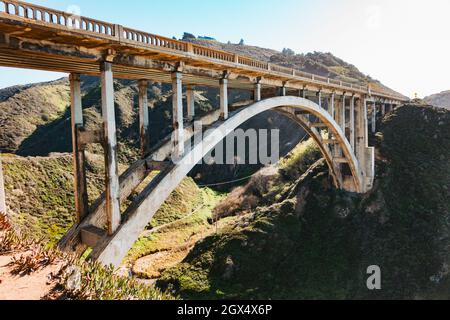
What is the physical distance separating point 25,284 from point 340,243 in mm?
24615

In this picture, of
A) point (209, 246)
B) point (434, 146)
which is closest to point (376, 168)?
point (434, 146)

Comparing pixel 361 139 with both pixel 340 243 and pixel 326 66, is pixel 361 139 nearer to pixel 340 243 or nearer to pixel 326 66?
pixel 340 243

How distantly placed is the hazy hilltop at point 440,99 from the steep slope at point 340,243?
259 ft

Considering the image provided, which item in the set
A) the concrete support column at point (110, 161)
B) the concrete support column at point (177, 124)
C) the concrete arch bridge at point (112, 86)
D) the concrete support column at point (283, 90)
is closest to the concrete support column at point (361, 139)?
the concrete support column at point (283, 90)

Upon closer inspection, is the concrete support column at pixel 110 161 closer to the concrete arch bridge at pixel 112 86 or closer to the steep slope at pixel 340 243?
the concrete arch bridge at pixel 112 86

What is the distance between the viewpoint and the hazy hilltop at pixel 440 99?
315 feet

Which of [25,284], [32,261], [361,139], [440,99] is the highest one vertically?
[440,99]

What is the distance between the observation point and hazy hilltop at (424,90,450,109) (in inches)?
3780

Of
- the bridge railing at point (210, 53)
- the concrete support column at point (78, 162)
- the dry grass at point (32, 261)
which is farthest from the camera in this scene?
the bridge railing at point (210, 53)

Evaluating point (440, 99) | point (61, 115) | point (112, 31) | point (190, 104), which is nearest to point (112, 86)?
point (112, 31)

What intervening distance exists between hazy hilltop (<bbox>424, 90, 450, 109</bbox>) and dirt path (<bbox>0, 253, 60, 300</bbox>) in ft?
384

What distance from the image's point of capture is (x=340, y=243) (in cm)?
2534

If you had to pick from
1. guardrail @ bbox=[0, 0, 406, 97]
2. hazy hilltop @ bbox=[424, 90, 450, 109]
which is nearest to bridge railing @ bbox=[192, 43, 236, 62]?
guardrail @ bbox=[0, 0, 406, 97]

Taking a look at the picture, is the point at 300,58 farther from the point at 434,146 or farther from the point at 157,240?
the point at 157,240
